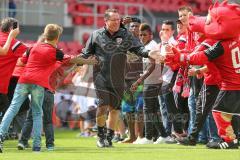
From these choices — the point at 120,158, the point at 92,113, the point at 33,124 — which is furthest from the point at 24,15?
the point at 120,158

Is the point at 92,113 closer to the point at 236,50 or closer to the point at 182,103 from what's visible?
the point at 182,103

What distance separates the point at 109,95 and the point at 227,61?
229cm

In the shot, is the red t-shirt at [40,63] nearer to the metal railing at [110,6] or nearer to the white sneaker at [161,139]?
the white sneaker at [161,139]

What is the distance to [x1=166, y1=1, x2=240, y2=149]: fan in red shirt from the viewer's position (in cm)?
1002

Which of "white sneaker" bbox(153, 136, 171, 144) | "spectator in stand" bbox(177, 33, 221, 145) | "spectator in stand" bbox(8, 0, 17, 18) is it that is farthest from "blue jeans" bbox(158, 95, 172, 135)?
"spectator in stand" bbox(8, 0, 17, 18)

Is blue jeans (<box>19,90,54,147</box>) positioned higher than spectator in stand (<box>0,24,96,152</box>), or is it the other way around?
spectator in stand (<box>0,24,96,152</box>)

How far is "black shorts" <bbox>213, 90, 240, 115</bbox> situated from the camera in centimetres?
1051

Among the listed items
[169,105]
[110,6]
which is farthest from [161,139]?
[110,6]

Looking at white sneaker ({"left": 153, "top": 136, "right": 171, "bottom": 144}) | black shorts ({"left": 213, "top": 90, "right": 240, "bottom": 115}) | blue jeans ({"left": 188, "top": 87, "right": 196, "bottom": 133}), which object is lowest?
white sneaker ({"left": 153, "top": 136, "right": 171, "bottom": 144})

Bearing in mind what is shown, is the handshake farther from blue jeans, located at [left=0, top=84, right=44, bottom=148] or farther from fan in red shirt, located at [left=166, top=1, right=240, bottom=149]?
blue jeans, located at [left=0, top=84, right=44, bottom=148]

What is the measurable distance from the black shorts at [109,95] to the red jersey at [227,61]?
2.05 meters

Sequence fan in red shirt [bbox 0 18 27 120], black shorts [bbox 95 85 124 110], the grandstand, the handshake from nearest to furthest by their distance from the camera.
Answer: the handshake, fan in red shirt [bbox 0 18 27 120], black shorts [bbox 95 85 124 110], the grandstand

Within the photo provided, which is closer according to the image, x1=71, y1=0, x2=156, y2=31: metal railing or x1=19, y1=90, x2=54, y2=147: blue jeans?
x1=19, y1=90, x2=54, y2=147: blue jeans

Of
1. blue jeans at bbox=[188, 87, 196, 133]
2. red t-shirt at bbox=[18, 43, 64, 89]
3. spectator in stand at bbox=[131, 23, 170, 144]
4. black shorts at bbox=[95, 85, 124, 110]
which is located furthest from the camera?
spectator in stand at bbox=[131, 23, 170, 144]
